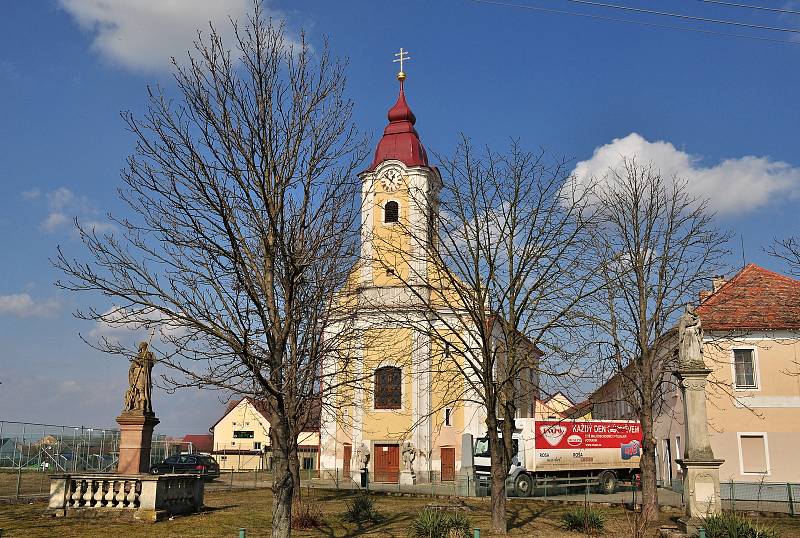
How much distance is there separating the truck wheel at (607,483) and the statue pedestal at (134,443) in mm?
21798

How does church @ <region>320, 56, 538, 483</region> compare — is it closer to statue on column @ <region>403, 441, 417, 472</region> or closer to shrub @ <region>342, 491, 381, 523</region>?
statue on column @ <region>403, 441, 417, 472</region>

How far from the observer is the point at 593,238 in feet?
66.2

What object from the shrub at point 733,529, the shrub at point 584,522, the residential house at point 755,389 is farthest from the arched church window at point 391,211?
the shrub at point 733,529

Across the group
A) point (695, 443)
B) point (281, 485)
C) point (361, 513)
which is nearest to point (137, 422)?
point (361, 513)

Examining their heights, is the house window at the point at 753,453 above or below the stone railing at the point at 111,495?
above

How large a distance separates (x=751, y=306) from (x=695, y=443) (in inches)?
591

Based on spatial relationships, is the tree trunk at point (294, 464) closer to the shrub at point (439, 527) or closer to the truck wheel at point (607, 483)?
the shrub at point (439, 527)

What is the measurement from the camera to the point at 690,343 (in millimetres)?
17672

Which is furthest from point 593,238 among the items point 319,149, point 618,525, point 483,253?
point 319,149

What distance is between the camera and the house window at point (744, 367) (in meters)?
28.6

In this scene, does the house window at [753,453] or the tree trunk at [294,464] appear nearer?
the tree trunk at [294,464]

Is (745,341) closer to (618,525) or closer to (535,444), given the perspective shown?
(535,444)

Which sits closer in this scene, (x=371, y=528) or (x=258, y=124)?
(x=258, y=124)

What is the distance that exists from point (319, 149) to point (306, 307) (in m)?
2.68
